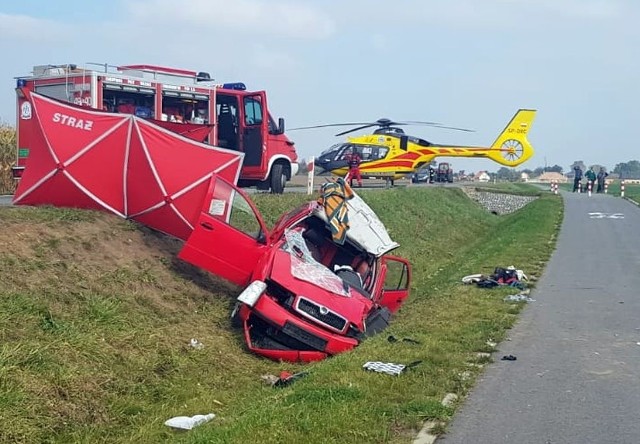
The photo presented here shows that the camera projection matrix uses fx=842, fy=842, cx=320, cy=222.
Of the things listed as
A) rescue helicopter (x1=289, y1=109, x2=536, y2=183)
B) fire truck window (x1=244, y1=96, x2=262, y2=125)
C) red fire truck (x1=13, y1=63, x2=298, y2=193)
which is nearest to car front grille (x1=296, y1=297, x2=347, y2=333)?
red fire truck (x1=13, y1=63, x2=298, y2=193)

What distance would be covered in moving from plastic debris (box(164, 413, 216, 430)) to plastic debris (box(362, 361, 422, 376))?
5.26 feet

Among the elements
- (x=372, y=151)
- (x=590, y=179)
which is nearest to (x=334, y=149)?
(x=372, y=151)

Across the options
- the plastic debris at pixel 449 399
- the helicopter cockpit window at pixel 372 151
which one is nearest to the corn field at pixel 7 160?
the helicopter cockpit window at pixel 372 151

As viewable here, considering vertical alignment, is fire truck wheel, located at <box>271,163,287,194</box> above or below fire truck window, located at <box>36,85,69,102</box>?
below

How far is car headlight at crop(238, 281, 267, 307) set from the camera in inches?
408

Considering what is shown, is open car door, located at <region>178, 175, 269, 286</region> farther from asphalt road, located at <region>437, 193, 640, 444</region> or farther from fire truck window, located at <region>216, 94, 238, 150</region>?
fire truck window, located at <region>216, 94, 238, 150</region>

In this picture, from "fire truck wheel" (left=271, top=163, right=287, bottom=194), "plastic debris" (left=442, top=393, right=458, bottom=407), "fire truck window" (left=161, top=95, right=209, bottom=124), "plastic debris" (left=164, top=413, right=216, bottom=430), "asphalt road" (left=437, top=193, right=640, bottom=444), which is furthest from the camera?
"fire truck wheel" (left=271, top=163, right=287, bottom=194)

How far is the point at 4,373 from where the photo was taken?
7137 millimetres

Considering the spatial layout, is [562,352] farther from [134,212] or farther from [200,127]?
[200,127]

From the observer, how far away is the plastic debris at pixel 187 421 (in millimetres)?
7432

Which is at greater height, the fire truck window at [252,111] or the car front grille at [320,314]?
the fire truck window at [252,111]

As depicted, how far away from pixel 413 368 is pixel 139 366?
293cm

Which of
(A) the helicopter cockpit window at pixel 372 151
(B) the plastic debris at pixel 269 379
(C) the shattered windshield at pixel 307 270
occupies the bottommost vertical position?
(B) the plastic debris at pixel 269 379

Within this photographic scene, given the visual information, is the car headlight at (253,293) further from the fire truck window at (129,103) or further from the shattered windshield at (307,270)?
the fire truck window at (129,103)
